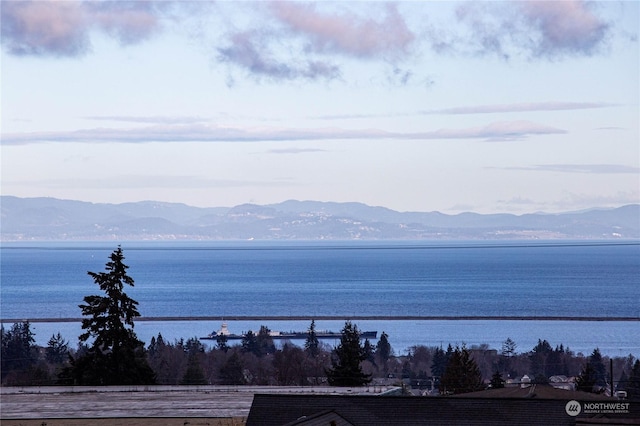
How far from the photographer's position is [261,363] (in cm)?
6291

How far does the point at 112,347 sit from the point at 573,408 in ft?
86.3

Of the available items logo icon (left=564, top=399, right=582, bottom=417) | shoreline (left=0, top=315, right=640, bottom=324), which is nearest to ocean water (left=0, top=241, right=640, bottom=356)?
shoreline (left=0, top=315, right=640, bottom=324)

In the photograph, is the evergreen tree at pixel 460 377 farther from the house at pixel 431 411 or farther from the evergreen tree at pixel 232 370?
the house at pixel 431 411

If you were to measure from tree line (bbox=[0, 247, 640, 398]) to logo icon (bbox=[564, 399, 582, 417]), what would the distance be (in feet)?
50.7

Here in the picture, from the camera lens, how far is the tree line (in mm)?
40125

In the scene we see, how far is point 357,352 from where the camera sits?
4138cm

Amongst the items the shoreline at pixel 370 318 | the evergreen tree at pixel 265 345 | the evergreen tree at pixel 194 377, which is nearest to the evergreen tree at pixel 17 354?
the evergreen tree at pixel 194 377

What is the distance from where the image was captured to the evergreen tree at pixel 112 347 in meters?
39.4

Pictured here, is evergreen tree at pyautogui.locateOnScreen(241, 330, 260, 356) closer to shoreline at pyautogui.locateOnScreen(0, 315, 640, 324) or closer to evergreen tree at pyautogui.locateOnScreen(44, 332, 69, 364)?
evergreen tree at pyautogui.locateOnScreen(44, 332, 69, 364)

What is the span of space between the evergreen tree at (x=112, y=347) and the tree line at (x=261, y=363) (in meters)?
0.04

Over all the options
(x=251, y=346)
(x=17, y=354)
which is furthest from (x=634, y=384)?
(x=17, y=354)

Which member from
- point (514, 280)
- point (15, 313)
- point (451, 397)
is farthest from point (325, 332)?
point (514, 280)

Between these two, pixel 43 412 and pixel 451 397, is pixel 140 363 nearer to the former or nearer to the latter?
pixel 43 412

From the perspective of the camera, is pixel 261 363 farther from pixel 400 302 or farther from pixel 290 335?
pixel 400 302
